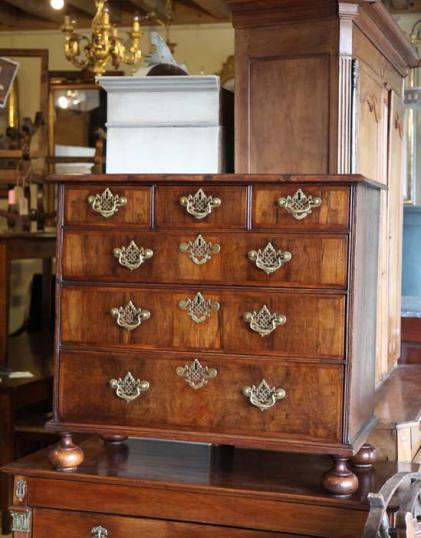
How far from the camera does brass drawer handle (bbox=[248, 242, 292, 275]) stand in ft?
7.11

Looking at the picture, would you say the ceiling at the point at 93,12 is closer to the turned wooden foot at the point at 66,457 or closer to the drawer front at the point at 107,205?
the drawer front at the point at 107,205

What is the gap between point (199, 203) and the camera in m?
2.22

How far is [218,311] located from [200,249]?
0.15m

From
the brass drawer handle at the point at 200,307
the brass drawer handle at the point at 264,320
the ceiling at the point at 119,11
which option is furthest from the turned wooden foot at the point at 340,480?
the ceiling at the point at 119,11

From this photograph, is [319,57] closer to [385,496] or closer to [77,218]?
[77,218]

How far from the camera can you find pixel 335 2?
246 cm

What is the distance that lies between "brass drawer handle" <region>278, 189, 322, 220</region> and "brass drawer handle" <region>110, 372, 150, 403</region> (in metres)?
0.53

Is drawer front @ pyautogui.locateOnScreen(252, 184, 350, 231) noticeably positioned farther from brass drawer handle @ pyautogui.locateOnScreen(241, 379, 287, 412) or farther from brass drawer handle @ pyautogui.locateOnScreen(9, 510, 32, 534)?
brass drawer handle @ pyautogui.locateOnScreen(9, 510, 32, 534)

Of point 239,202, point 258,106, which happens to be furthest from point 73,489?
point 258,106

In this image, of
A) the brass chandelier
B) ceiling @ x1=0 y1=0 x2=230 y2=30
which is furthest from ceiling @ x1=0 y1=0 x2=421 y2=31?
the brass chandelier

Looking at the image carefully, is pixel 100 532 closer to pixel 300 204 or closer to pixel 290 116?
pixel 300 204

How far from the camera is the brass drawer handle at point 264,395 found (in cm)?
217

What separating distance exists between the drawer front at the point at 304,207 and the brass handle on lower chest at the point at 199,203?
0.11m

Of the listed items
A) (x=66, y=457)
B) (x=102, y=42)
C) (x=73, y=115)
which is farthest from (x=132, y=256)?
(x=73, y=115)
